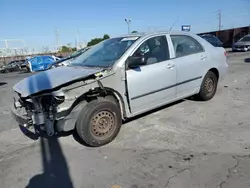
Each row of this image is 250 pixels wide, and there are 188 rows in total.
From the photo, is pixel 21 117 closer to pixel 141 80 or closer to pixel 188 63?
pixel 141 80

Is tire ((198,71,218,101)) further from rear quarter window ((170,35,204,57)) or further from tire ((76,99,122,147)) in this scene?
tire ((76,99,122,147))

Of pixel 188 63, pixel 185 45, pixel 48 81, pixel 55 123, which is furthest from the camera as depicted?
pixel 185 45

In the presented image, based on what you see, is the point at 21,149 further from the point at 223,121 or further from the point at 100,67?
the point at 223,121

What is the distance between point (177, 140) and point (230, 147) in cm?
76

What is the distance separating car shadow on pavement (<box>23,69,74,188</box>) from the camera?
9.14ft

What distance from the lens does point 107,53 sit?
4.34 meters

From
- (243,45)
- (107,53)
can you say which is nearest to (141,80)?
(107,53)

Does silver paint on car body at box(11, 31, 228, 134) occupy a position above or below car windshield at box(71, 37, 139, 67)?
below

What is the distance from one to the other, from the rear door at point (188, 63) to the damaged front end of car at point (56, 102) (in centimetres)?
181

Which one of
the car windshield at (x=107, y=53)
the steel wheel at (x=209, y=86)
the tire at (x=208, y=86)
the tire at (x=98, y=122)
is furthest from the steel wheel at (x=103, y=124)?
the steel wheel at (x=209, y=86)

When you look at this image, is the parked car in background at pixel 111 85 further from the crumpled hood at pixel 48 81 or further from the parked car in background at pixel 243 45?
the parked car in background at pixel 243 45

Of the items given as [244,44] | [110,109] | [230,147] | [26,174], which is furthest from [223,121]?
[244,44]

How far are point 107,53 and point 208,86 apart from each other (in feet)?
8.52

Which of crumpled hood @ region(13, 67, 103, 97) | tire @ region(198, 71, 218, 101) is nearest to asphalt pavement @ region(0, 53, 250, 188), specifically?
tire @ region(198, 71, 218, 101)
